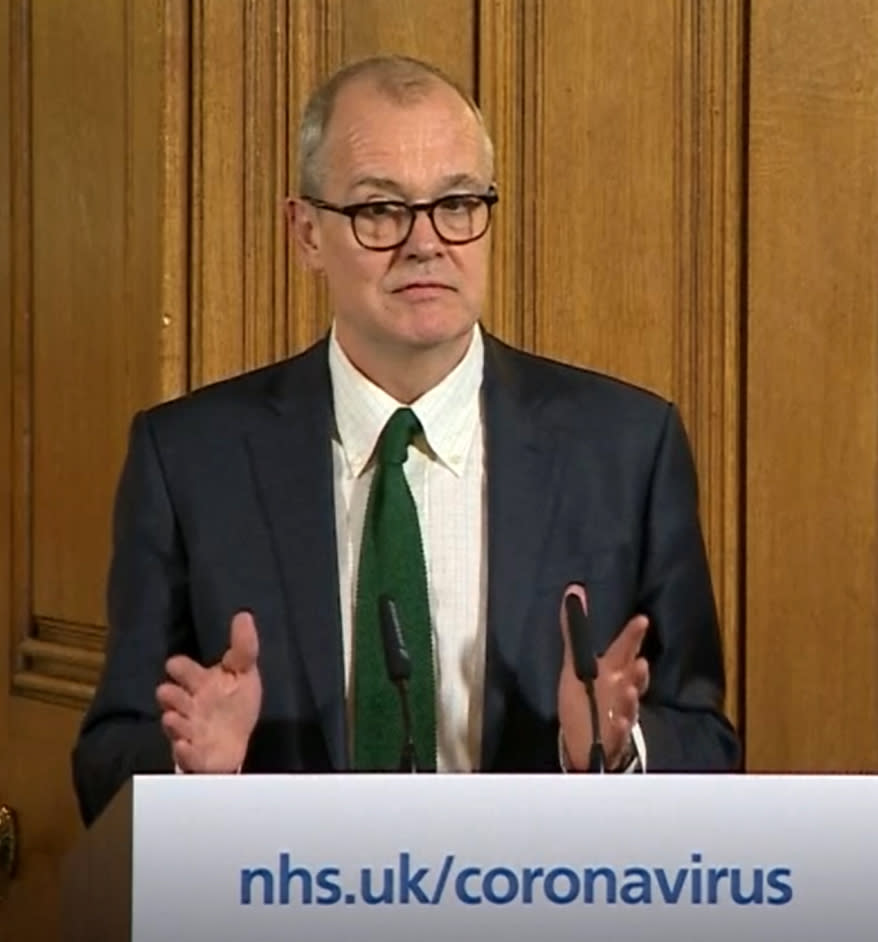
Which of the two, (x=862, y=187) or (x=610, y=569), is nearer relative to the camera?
(x=610, y=569)

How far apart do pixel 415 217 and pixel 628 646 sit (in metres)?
0.49

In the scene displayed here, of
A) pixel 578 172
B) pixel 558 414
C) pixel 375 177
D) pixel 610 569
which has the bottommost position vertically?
pixel 610 569

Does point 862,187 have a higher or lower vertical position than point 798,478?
higher

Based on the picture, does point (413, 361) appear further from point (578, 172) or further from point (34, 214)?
point (34, 214)

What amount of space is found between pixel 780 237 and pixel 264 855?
156 cm

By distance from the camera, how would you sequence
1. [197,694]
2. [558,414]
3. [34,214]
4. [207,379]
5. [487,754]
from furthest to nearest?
[34,214]
[207,379]
[558,414]
[487,754]
[197,694]

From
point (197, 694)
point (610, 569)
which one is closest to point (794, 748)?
point (610, 569)

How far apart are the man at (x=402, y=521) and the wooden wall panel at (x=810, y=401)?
2.13ft

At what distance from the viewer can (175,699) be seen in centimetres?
167

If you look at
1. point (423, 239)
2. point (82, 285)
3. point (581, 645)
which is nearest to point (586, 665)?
point (581, 645)

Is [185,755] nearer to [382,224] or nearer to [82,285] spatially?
[382,224]

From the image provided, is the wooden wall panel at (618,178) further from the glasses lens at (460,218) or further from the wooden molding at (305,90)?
the glasses lens at (460,218)

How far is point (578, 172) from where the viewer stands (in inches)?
107

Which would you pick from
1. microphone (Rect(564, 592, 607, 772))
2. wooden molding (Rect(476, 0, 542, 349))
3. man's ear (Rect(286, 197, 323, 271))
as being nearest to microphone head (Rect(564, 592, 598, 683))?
microphone (Rect(564, 592, 607, 772))
